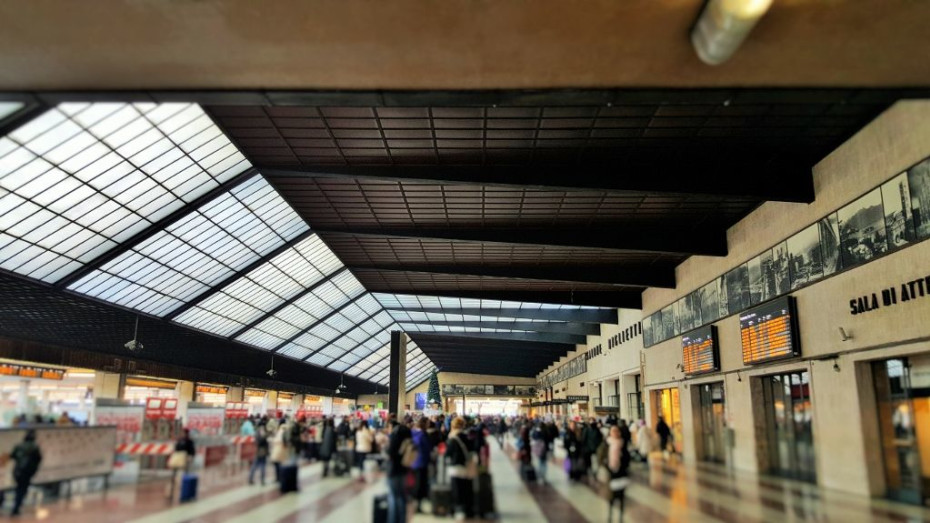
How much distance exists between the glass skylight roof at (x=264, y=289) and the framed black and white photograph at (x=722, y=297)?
1817 cm

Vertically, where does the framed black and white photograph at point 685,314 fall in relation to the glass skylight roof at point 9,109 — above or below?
below

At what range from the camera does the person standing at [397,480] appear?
34.1 ft

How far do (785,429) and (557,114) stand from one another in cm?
1261

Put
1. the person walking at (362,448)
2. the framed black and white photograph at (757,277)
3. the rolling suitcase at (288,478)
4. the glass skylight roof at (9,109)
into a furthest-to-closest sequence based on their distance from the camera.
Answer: the framed black and white photograph at (757,277), the person walking at (362,448), the rolling suitcase at (288,478), the glass skylight roof at (9,109)

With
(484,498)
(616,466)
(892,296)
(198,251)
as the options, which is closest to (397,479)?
(484,498)

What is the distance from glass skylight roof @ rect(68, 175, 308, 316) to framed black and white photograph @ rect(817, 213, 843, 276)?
59.5 ft

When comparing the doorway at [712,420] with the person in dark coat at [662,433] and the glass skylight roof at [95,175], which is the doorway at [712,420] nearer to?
the person in dark coat at [662,433]

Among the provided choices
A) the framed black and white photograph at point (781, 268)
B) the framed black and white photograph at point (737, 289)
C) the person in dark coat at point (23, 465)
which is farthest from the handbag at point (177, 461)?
the framed black and white photograph at point (737, 289)

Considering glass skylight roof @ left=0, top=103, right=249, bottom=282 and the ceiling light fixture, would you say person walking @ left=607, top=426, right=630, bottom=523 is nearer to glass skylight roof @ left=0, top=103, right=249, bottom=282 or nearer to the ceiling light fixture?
the ceiling light fixture

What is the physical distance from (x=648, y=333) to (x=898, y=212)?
19.4 metres

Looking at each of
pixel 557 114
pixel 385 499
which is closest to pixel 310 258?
pixel 557 114

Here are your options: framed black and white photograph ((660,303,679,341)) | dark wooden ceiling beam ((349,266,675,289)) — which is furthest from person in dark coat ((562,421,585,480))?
dark wooden ceiling beam ((349,266,675,289))

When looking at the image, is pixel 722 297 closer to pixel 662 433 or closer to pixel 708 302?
pixel 708 302

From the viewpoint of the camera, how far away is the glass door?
24047mm
